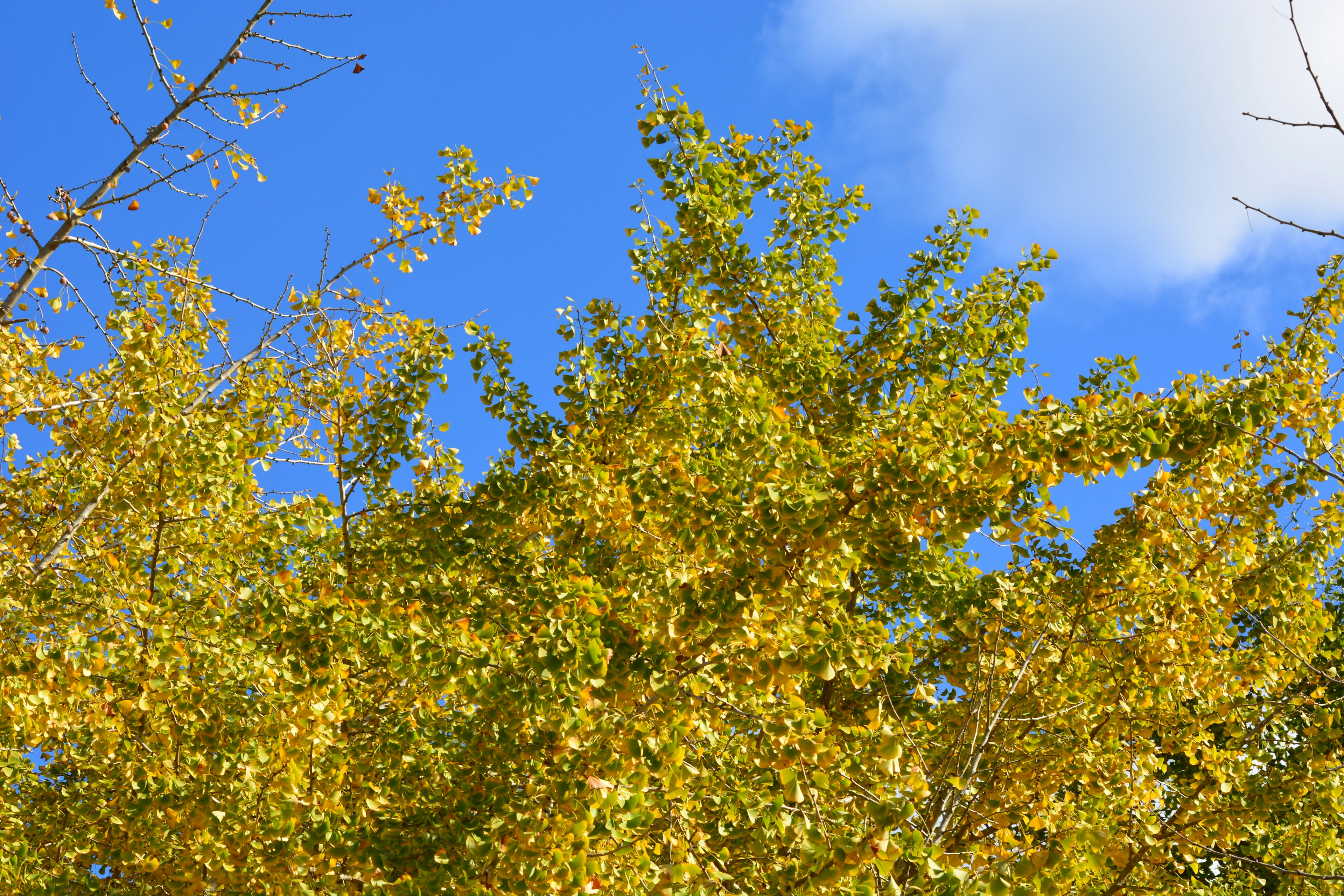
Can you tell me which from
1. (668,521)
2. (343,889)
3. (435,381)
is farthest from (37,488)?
(668,521)

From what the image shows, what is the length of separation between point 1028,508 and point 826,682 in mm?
2167

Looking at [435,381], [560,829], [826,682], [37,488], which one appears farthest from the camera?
[37,488]

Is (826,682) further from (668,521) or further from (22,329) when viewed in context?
(22,329)

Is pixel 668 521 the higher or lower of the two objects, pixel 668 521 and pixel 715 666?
the higher

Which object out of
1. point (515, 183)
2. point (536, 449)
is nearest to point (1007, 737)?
point (536, 449)

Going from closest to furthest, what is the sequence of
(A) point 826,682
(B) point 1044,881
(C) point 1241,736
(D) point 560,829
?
(D) point 560,829 < (B) point 1044,881 < (C) point 1241,736 < (A) point 826,682

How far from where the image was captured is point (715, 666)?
3.59 meters

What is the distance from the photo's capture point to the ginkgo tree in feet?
10.9

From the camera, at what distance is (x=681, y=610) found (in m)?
3.44

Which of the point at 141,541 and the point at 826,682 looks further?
the point at 826,682

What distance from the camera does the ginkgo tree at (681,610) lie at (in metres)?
3.32

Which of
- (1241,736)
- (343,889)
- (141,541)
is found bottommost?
(343,889)

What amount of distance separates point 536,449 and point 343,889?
7.61 ft

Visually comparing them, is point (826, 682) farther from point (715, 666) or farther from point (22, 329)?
point (22, 329)
